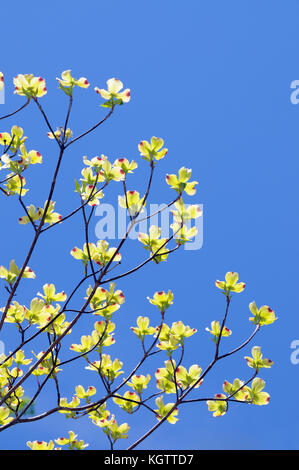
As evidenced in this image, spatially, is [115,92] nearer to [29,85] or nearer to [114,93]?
[114,93]

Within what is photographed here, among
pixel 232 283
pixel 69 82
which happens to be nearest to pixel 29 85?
pixel 69 82

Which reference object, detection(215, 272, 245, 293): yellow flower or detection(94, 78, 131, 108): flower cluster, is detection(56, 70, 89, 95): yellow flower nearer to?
detection(94, 78, 131, 108): flower cluster

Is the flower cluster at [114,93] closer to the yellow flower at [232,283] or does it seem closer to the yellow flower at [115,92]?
the yellow flower at [115,92]

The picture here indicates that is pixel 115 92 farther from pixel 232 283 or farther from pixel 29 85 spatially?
pixel 232 283

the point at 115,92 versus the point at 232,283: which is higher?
the point at 115,92

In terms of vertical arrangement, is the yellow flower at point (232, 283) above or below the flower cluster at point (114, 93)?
below

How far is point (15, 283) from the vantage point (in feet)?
6.80

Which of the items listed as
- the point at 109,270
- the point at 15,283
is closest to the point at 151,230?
the point at 109,270

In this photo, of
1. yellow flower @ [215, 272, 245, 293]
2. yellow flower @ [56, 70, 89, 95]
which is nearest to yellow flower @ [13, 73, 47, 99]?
yellow flower @ [56, 70, 89, 95]

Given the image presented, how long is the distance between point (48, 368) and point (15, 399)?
27cm

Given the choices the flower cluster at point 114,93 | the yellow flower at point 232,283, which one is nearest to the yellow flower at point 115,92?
the flower cluster at point 114,93

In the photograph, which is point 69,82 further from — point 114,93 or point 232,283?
point 232,283
